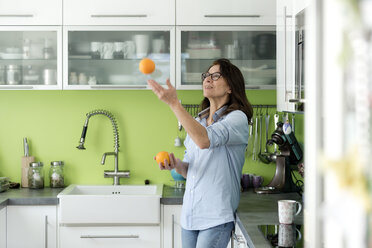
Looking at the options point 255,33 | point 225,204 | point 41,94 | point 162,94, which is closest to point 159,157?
point 225,204

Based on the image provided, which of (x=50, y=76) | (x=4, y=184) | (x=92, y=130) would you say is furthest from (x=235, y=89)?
(x=4, y=184)

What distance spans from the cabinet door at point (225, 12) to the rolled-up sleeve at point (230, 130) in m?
1.14

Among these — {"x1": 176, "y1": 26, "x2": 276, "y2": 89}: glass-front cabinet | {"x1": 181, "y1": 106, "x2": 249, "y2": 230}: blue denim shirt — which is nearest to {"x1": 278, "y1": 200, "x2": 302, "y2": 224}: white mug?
{"x1": 181, "y1": 106, "x2": 249, "y2": 230}: blue denim shirt

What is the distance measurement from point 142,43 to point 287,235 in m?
1.77

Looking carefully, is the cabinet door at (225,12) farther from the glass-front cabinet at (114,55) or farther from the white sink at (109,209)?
the white sink at (109,209)

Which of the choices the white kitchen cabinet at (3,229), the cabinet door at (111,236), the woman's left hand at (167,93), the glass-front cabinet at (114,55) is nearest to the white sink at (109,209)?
the cabinet door at (111,236)

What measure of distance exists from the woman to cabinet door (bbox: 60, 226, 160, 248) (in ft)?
2.38

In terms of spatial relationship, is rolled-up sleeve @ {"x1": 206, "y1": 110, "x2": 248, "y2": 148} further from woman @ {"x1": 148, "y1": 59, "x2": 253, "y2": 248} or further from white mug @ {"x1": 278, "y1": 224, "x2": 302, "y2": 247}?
white mug @ {"x1": 278, "y1": 224, "x2": 302, "y2": 247}

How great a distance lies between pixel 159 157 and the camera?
2633 millimetres

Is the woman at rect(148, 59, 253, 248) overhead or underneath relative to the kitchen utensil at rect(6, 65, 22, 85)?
underneath

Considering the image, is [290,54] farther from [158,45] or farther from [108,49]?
[108,49]

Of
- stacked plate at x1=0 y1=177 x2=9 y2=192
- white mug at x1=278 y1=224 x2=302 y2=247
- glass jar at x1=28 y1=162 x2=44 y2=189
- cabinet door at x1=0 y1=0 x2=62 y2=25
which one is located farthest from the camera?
glass jar at x1=28 y1=162 x2=44 y2=189

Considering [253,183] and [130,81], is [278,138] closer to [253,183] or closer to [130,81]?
[253,183]

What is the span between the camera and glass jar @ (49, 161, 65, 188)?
3699 mm
